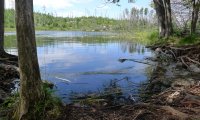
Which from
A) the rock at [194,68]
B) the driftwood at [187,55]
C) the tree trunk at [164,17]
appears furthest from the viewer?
the tree trunk at [164,17]

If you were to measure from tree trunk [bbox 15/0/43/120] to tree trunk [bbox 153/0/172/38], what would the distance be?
26136 mm

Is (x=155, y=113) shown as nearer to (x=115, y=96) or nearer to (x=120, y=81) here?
(x=115, y=96)

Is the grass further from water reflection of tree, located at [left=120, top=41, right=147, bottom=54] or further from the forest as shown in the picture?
water reflection of tree, located at [left=120, top=41, right=147, bottom=54]

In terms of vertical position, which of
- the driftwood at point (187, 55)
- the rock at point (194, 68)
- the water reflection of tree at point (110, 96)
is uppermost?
the driftwood at point (187, 55)

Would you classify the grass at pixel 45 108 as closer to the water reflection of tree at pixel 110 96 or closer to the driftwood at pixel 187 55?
the water reflection of tree at pixel 110 96

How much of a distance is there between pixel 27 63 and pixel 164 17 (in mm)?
27822

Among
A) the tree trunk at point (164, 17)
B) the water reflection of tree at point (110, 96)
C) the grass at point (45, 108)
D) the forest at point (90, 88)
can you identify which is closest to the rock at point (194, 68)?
the forest at point (90, 88)

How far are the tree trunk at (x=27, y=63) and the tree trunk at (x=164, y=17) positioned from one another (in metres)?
26.1

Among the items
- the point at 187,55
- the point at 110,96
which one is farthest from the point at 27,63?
the point at 187,55

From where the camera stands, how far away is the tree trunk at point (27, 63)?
6926 mm

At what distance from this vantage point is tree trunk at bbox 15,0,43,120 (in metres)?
6.93

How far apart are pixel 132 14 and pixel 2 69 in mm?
144288

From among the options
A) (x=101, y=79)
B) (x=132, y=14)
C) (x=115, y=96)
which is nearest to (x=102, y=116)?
(x=115, y=96)

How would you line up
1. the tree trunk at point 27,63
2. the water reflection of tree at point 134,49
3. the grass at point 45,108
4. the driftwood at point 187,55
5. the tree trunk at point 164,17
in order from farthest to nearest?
the tree trunk at point 164,17
the water reflection of tree at point 134,49
the driftwood at point 187,55
the grass at point 45,108
the tree trunk at point 27,63
